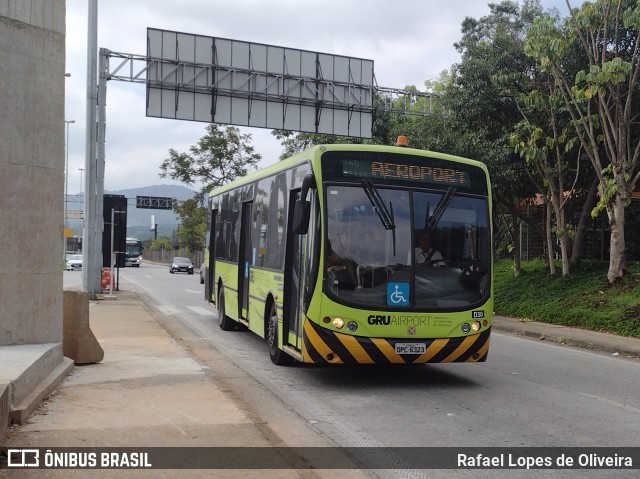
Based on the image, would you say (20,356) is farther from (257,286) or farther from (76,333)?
(257,286)

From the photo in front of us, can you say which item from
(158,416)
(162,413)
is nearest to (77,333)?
(162,413)

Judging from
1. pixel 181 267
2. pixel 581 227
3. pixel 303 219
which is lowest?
pixel 181 267

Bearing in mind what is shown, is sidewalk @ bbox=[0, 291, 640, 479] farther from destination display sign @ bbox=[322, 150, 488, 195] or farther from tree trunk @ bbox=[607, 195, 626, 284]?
tree trunk @ bbox=[607, 195, 626, 284]

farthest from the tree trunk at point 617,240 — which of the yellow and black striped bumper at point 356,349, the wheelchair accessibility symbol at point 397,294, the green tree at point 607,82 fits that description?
the wheelchair accessibility symbol at point 397,294

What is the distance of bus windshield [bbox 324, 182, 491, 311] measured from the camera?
30.3ft

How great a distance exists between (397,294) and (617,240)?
11312mm

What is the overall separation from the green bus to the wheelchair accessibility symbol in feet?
0.04

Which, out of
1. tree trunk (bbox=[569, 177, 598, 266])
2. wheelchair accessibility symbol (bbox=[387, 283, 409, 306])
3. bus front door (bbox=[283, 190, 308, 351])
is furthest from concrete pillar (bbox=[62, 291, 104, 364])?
tree trunk (bbox=[569, 177, 598, 266])

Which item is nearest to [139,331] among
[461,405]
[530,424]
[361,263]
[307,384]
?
[307,384]

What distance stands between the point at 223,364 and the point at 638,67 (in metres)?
12.4

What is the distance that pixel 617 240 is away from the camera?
1856 cm

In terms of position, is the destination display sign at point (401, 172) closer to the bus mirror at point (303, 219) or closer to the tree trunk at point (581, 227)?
the bus mirror at point (303, 219)

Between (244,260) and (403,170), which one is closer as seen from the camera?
(403,170)

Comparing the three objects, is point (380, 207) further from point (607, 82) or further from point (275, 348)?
point (607, 82)
